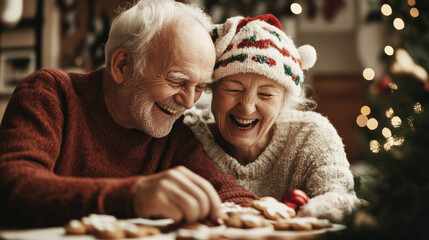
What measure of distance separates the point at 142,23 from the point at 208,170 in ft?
1.78

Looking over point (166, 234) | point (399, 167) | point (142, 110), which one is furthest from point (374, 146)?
point (142, 110)

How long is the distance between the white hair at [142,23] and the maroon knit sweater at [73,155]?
166 millimetres

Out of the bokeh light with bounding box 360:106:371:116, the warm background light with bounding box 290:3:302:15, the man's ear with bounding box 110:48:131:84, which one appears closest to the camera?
the man's ear with bounding box 110:48:131:84

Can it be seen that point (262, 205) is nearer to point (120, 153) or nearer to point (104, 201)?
point (104, 201)

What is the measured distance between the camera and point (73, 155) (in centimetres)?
135

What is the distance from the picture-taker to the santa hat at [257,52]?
1.48 m

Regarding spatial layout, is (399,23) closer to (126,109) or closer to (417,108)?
(417,108)

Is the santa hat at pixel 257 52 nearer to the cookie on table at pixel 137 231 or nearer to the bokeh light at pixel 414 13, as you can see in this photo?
the bokeh light at pixel 414 13

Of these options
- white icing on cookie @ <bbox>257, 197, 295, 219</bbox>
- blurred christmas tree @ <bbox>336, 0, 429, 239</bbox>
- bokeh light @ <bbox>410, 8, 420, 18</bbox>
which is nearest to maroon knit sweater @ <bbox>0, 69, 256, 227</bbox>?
white icing on cookie @ <bbox>257, 197, 295, 219</bbox>

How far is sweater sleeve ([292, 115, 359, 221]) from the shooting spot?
3.88 ft

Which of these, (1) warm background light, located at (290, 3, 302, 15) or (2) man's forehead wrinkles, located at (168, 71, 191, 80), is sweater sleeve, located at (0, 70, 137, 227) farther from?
(1) warm background light, located at (290, 3, 302, 15)

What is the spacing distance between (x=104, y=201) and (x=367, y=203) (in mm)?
556

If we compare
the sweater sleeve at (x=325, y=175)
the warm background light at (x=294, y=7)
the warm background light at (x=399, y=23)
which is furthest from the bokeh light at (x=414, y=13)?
the warm background light at (x=294, y=7)

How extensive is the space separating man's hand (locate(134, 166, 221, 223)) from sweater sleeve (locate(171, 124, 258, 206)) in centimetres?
39
